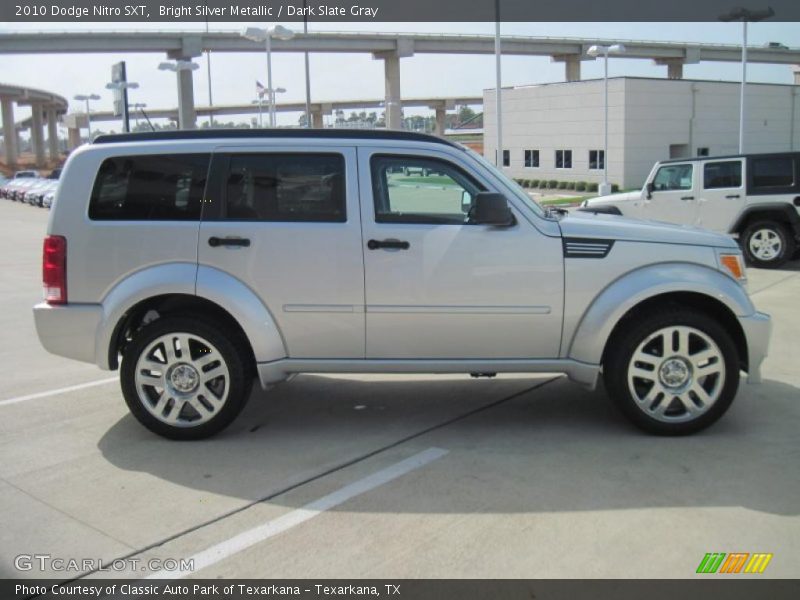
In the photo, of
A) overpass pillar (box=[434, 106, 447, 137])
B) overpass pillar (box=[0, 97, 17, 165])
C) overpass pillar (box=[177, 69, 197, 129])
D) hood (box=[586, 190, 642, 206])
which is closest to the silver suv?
hood (box=[586, 190, 642, 206])

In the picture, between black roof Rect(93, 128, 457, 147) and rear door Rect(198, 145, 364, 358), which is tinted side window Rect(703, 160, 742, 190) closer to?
black roof Rect(93, 128, 457, 147)

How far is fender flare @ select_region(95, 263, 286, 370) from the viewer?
5078 millimetres

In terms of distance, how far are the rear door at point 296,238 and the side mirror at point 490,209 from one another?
78cm

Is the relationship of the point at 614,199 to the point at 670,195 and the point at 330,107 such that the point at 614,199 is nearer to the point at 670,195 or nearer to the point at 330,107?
the point at 670,195

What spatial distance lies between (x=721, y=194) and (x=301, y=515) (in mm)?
11301

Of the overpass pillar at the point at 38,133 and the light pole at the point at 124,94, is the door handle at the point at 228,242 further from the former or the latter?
the overpass pillar at the point at 38,133

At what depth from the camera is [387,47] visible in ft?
224

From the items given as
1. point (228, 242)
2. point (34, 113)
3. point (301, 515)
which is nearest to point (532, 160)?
point (228, 242)

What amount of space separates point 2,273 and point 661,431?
517 inches

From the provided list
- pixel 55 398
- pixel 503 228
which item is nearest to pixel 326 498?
pixel 503 228

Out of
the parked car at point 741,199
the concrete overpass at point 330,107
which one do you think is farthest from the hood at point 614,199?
the concrete overpass at point 330,107

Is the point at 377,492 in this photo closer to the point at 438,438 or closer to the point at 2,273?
the point at 438,438

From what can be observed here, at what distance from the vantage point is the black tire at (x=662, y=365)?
5055mm

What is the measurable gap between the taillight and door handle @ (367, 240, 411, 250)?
2.04 meters
